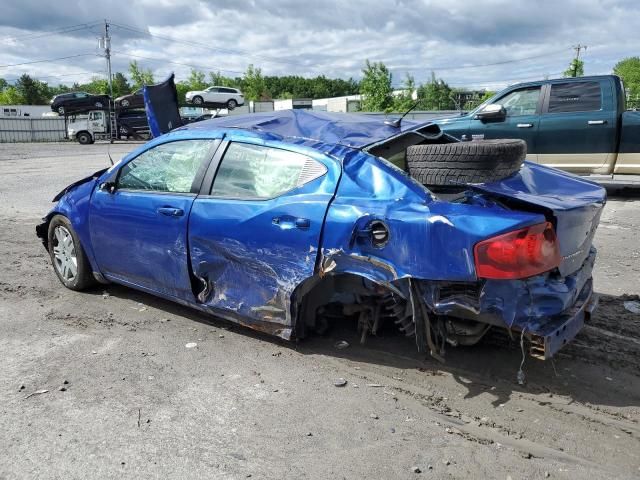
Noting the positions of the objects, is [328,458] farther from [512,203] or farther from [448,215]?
[512,203]

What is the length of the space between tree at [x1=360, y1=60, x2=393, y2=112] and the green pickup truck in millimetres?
39050

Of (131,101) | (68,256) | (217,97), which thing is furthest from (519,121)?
(217,97)

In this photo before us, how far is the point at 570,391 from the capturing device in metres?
3.18

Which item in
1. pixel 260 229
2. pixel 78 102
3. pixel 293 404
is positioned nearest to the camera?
pixel 293 404

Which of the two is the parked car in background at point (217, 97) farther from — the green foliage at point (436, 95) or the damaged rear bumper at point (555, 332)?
the damaged rear bumper at point (555, 332)

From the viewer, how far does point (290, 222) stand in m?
3.42

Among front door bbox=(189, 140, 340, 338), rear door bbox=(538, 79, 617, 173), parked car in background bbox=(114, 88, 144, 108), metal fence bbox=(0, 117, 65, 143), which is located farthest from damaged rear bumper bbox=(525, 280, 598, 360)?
metal fence bbox=(0, 117, 65, 143)

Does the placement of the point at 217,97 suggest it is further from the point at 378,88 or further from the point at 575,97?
the point at 575,97

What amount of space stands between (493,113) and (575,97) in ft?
4.25

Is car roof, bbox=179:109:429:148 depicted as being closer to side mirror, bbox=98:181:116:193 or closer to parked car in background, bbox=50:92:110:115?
side mirror, bbox=98:181:116:193

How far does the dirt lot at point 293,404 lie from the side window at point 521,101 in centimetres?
562

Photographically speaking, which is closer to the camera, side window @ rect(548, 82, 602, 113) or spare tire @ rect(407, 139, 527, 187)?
spare tire @ rect(407, 139, 527, 187)

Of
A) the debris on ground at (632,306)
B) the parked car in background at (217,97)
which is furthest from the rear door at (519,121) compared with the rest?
the parked car in background at (217,97)

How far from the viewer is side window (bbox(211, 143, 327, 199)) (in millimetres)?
3529
